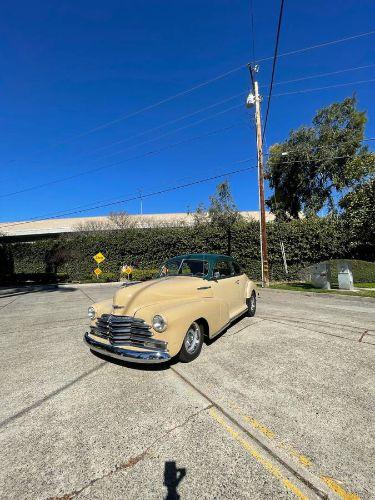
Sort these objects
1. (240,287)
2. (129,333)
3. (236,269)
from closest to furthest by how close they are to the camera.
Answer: (129,333) → (240,287) → (236,269)

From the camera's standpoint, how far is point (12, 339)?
6.35 meters

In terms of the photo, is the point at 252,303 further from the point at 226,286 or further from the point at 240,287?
the point at 226,286

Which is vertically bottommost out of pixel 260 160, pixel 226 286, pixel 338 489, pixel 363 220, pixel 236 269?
pixel 338 489

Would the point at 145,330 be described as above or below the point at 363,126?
below

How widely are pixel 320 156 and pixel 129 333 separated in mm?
28268

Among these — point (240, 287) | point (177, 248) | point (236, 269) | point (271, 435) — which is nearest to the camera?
point (271, 435)

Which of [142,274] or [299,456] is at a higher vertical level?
[142,274]

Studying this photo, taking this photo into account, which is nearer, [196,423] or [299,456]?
[299,456]

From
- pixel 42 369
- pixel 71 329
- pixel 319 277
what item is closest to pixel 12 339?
pixel 71 329

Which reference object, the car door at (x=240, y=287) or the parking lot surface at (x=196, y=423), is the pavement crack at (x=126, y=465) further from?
the car door at (x=240, y=287)

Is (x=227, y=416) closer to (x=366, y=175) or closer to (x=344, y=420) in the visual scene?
(x=344, y=420)

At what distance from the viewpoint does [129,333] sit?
13.7 feet

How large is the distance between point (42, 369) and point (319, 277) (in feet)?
41.1

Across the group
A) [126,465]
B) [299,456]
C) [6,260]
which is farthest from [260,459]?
[6,260]
